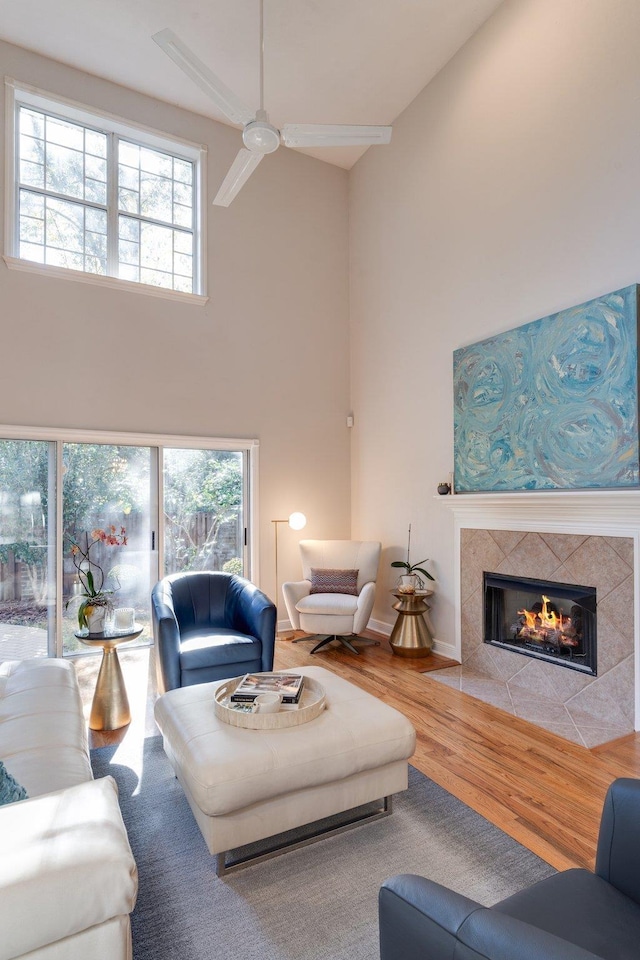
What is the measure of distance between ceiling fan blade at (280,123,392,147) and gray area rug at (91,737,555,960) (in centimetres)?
335

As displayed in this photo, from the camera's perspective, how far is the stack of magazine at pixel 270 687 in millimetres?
2293

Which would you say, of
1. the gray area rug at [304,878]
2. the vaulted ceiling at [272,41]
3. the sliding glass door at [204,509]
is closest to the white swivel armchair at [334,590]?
the sliding glass door at [204,509]

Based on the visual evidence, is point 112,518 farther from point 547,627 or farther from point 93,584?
point 547,627

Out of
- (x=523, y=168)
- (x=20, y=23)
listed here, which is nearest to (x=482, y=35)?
(x=523, y=168)

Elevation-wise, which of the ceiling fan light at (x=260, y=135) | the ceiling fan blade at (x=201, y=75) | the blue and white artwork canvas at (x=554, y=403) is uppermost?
the ceiling fan blade at (x=201, y=75)

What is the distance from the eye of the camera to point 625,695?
314 cm

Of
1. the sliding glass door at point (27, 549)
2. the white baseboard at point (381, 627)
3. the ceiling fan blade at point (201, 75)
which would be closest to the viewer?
the ceiling fan blade at point (201, 75)

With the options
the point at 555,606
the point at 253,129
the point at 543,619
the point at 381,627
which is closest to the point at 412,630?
the point at 381,627

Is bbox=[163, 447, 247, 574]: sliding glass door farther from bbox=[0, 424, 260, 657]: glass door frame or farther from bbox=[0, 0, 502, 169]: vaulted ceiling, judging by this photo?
bbox=[0, 0, 502, 169]: vaulted ceiling

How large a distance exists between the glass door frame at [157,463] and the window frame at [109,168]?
133 cm

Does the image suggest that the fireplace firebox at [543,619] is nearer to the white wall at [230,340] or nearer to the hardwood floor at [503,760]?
the hardwood floor at [503,760]

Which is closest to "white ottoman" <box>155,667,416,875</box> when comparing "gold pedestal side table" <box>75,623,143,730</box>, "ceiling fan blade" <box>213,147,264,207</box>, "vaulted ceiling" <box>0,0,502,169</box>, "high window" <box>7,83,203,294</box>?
"gold pedestal side table" <box>75,623,143,730</box>

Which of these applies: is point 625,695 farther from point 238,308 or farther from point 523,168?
point 238,308

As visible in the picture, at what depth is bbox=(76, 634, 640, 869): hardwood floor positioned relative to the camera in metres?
2.18
